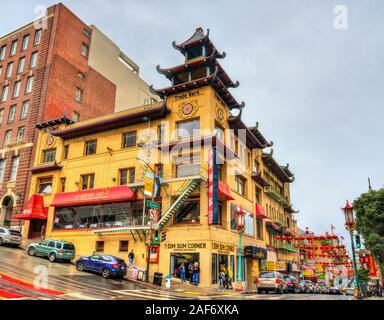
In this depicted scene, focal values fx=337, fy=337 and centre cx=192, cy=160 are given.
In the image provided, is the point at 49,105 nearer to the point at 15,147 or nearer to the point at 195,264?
the point at 15,147

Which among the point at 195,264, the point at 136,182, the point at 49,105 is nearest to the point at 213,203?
the point at 195,264

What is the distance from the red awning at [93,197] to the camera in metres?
31.8

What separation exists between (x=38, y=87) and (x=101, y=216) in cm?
2183

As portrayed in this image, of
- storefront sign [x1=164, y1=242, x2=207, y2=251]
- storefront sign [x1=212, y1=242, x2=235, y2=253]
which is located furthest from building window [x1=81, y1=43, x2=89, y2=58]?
storefront sign [x1=212, y1=242, x2=235, y2=253]

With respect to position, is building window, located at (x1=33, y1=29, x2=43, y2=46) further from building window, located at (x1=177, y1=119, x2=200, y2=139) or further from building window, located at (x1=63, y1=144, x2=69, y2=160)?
building window, located at (x1=177, y1=119, x2=200, y2=139)

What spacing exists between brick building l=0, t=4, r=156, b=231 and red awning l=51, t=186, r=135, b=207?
206 inches

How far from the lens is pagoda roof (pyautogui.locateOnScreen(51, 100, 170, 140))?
33.5 m

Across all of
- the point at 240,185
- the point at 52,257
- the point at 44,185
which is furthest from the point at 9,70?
the point at 240,185

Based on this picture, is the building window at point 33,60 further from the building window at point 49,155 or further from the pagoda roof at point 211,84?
the pagoda roof at point 211,84

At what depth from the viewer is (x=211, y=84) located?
31953mm

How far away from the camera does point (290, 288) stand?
32.4 meters

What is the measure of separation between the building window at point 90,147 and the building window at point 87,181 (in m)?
2.70

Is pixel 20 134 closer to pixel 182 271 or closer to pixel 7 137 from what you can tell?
pixel 7 137
